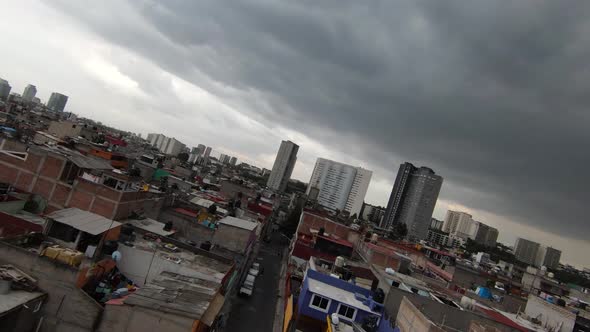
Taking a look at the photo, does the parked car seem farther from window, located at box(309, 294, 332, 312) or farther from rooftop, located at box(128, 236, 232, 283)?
window, located at box(309, 294, 332, 312)

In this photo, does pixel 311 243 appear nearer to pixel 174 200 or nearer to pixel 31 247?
pixel 174 200

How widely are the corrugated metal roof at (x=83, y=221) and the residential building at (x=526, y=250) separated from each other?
180m

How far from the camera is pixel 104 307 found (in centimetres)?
1398

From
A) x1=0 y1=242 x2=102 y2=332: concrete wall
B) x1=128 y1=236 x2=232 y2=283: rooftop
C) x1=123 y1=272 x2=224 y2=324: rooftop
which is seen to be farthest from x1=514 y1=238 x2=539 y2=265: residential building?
x1=0 y1=242 x2=102 y2=332: concrete wall

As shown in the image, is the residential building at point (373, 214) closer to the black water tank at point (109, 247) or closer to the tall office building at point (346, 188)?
the tall office building at point (346, 188)

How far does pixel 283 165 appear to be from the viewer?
502 ft

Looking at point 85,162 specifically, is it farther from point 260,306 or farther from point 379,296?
point 379,296

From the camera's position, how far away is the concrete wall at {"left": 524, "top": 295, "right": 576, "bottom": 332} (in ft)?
78.3

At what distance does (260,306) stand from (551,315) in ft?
74.9

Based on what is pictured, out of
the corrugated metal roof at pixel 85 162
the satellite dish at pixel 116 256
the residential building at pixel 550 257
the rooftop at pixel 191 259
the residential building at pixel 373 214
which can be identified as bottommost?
the satellite dish at pixel 116 256

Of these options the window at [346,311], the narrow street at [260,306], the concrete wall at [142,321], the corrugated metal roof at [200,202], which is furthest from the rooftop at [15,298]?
the corrugated metal roof at [200,202]

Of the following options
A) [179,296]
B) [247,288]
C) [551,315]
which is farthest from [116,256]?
[551,315]

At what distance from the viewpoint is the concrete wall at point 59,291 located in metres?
13.8

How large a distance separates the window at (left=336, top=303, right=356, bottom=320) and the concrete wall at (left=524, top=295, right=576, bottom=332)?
15.7 m
